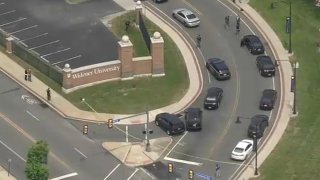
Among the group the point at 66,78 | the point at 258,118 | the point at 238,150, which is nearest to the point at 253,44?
the point at 258,118

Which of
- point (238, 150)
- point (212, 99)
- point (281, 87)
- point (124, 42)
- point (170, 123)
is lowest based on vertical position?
point (238, 150)

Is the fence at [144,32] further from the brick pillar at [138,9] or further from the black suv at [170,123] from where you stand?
the black suv at [170,123]

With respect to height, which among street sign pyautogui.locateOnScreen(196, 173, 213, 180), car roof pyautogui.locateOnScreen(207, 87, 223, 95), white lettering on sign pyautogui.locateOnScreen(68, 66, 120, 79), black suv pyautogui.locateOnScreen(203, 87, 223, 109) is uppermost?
white lettering on sign pyautogui.locateOnScreen(68, 66, 120, 79)

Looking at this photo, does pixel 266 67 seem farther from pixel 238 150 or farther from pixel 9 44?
pixel 9 44

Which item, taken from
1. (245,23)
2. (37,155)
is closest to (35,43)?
(245,23)

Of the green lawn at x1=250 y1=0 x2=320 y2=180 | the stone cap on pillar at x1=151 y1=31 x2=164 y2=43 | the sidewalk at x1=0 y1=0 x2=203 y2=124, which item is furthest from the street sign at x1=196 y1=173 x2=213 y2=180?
the stone cap on pillar at x1=151 y1=31 x2=164 y2=43

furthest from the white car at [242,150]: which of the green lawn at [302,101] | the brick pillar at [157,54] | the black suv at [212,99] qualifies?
the brick pillar at [157,54]

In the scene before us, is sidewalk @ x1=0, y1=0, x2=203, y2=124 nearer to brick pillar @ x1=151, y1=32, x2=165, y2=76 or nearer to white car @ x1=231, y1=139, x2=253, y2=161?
brick pillar @ x1=151, y1=32, x2=165, y2=76

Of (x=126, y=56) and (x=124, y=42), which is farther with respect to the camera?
(x=126, y=56)
